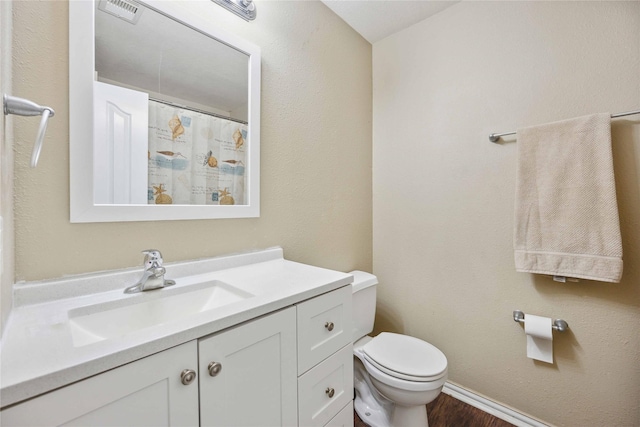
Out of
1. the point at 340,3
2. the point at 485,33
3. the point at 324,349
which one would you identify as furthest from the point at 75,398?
the point at 485,33

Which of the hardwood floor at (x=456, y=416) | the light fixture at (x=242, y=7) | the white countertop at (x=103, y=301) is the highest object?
the light fixture at (x=242, y=7)

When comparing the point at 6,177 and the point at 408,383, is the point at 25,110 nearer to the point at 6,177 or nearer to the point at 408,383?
the point at 6,177

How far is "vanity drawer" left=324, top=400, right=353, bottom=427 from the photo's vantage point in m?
0.96

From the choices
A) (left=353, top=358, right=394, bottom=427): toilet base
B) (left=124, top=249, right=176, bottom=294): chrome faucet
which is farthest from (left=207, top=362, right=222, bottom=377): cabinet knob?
(left=353, top=358, right=394, bottom=427): toilet base

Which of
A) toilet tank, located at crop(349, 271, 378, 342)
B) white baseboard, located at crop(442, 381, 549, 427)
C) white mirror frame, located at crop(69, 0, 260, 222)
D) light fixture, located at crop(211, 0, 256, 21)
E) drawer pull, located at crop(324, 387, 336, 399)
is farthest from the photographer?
toilet tank, located at crop(349, 271, 378, 342)

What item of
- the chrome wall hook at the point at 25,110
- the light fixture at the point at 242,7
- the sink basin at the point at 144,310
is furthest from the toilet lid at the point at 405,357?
the light fixture at the point at 242,7

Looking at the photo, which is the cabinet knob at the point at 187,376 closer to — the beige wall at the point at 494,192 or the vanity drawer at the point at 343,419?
the vanity drawer at the point at 343,419

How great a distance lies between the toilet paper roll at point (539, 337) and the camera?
4.18 feet

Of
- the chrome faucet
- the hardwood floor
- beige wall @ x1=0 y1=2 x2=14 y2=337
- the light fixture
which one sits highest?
the light fixture

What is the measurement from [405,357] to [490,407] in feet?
2.09

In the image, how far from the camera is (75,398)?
458 millimetres

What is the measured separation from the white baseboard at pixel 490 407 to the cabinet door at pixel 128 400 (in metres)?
1.61

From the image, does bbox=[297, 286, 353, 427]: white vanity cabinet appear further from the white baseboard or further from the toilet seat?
the white baseboard

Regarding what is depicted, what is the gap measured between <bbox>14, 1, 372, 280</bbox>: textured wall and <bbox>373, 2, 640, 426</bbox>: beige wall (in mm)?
260
